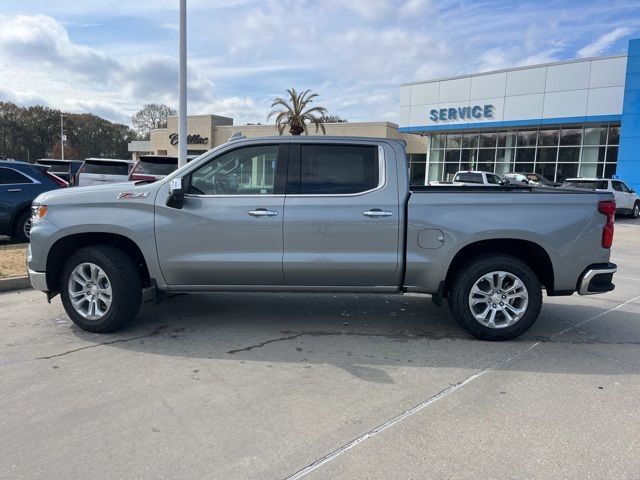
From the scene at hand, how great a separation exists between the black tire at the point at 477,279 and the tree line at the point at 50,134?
91.6 meters

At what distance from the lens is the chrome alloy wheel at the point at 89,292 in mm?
5238

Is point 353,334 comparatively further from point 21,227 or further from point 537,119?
point 537,119

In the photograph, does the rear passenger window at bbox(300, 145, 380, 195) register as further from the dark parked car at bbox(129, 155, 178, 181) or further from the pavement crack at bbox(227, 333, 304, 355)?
the dark parked car at bbox(129, 155, 178, 181)

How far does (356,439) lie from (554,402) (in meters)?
1.59

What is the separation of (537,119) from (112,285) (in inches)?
1148

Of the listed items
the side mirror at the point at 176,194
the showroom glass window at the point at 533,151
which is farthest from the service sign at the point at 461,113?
the side mirror at the point at 176,194

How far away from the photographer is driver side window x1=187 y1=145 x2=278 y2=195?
5203 millimetres

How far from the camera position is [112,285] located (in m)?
5.17

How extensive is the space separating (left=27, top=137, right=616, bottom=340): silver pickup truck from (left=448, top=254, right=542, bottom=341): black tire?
0.04 ft

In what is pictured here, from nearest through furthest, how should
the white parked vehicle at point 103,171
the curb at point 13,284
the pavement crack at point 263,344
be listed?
the pavement crack at point 263,344
the curb at point 13,284
the white parked vehicle at point 103,171

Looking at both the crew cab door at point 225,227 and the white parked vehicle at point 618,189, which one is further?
the white parked vehicle at point 618,189

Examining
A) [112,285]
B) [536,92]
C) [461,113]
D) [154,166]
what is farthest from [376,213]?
[461,113]

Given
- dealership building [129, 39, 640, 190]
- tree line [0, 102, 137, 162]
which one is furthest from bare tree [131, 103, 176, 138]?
dealership building [129, 39, 640, 190]

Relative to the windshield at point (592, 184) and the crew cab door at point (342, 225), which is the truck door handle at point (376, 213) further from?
the windshield at point (592, 184)
